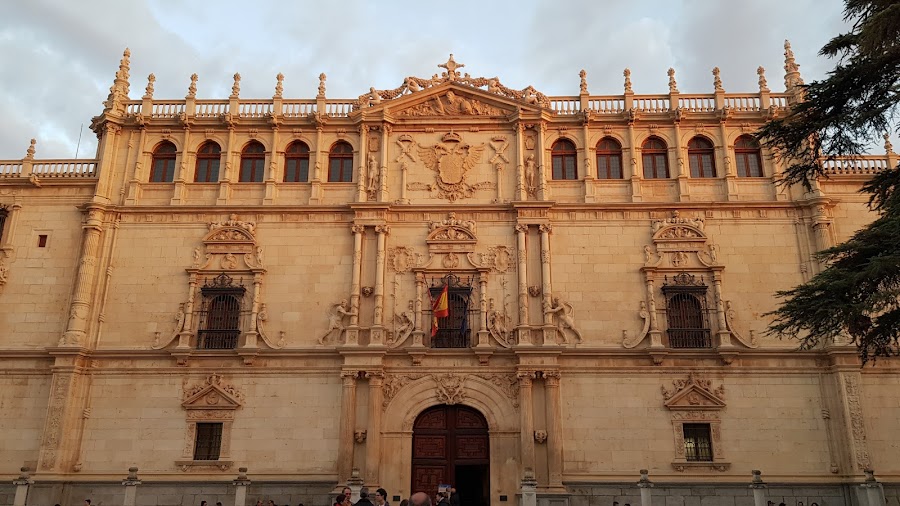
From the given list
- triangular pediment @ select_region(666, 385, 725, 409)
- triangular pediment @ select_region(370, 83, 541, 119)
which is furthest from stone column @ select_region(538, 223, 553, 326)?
triangular pediment @ select_region(370, 83, 541, 119)

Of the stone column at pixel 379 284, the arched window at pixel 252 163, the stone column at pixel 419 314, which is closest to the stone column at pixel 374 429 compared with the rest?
the stone column at pixel 379 284

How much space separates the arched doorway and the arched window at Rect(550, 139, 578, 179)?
9.58 metres

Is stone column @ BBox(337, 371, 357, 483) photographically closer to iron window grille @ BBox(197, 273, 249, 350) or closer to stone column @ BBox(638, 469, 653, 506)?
iron window grille @ BBox(197, 273, 249, 350)

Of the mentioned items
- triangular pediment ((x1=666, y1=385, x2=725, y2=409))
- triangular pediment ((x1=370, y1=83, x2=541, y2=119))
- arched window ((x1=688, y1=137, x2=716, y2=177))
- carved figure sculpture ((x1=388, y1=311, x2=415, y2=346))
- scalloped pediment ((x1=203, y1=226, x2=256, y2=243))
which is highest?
triangular pediment ((x1=370, y1=83, x2=541, y2=119))

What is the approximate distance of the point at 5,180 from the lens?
2830cm

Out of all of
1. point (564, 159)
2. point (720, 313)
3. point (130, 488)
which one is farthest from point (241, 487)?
point (720, 313)

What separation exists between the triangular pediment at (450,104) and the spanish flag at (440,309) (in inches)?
Result: 288

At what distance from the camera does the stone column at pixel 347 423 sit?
24219 millimetres

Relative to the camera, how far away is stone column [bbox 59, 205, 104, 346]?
25.7 m

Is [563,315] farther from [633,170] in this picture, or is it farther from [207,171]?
[207,171]

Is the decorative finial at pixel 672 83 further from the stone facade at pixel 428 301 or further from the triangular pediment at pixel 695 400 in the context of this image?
the triangular pediment at pixel 695 400

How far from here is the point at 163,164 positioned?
28844 millimetres

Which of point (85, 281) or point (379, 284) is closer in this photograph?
point (379, 284)

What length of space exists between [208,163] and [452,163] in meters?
9.54
